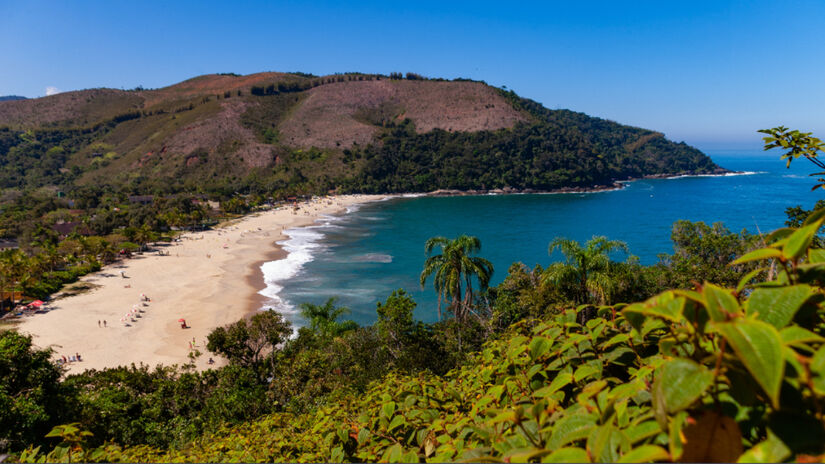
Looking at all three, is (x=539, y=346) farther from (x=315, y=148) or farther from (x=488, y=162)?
(x=315, y=148)

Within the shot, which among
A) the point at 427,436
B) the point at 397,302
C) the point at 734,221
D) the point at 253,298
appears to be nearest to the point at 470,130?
the point at 734,221

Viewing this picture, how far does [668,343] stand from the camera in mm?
1529

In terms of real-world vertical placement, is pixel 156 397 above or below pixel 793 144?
below

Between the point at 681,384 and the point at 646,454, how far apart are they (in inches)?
9.1

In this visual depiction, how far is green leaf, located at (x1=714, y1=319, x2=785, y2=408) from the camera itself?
36.9 inches

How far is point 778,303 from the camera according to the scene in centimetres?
127

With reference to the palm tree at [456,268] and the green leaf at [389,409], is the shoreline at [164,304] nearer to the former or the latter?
the palm tree at [456,268]

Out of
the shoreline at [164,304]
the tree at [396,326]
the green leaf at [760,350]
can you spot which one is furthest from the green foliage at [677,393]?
the shoreline at [164,304]

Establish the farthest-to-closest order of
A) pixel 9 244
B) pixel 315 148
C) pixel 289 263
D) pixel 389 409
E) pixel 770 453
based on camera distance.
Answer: pixel 315 148, pixel 9 244, pixel 289 263, pixel 389 409, pixel 770 453

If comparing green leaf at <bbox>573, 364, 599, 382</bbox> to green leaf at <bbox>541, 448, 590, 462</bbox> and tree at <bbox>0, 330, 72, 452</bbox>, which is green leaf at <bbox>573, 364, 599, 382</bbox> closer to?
green leaf at <bbox>541, 448, 590, 462</bbox>

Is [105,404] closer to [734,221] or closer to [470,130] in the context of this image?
[734,221]

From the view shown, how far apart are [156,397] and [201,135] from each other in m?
164

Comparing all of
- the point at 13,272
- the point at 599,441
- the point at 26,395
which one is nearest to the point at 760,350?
the point at 599,441

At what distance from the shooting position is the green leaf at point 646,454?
1136 mm
